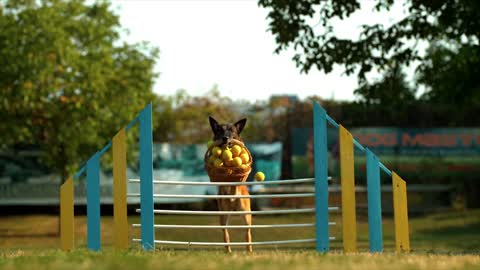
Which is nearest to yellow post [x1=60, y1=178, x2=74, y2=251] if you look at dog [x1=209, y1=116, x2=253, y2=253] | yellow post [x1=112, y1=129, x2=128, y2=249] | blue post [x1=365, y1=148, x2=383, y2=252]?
yellow post [x1=112, y1=129, x2=128, y2=249]

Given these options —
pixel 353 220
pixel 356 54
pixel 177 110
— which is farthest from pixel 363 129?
pixel 353 220

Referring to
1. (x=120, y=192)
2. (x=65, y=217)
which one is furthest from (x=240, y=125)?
(x=65, y=217)

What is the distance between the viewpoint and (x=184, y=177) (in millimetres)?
32125

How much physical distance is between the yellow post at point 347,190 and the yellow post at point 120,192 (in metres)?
2.33

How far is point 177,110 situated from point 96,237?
30.1 m

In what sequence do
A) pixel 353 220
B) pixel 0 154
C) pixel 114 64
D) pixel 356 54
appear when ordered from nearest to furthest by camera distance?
1. pixel 353 220
2. pixel 356 54
3. pixel 114 64
4. pixel 0 154

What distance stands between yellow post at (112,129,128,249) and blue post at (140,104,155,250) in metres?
0.20

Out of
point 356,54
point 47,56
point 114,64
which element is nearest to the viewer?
point 356,54

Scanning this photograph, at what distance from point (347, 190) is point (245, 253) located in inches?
53.9

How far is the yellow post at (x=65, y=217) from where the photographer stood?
376 inches

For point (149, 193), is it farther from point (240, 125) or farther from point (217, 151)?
point (240, 125)

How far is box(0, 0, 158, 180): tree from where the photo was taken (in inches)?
1056

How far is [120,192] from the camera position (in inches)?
375

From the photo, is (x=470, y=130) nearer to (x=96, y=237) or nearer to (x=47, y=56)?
(x=47, y=56)
